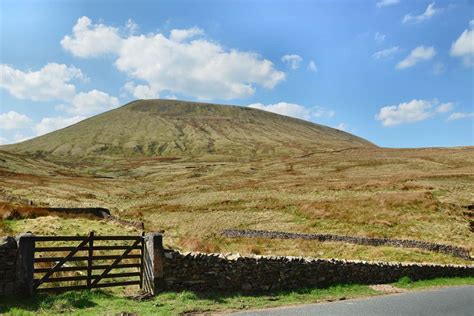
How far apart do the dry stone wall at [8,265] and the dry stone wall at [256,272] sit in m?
5.56

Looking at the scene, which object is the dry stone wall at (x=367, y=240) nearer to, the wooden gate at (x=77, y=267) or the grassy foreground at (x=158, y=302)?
the grassy foreground at (x=158, y=302)

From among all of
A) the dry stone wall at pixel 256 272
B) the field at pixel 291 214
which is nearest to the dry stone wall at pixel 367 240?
the field at pixel 291 214

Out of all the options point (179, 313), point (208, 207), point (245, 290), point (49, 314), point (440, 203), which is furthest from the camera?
point (208, 207)

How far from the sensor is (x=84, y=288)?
1627cm

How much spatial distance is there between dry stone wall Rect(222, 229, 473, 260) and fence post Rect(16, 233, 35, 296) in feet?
99.1

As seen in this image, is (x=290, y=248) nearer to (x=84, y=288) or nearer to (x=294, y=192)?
(x=84, y=288)

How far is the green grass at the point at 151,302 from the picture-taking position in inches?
547

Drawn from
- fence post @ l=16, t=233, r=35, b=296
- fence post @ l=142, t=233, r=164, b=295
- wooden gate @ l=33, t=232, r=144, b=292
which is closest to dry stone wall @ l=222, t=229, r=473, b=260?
wooden gate @ l=33, t=232, r=144, b=292

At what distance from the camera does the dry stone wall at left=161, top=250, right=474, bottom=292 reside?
59.0 ft

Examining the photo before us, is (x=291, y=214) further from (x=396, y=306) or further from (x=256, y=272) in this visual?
(x=396, y=306)

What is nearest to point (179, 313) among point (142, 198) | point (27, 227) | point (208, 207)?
point (27, 227)

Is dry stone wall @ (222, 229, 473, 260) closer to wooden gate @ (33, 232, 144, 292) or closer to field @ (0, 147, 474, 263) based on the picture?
field @ (0, 147, 474, 263)

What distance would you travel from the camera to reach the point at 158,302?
1598 centimetres

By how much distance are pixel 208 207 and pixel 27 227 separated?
3808 cm
